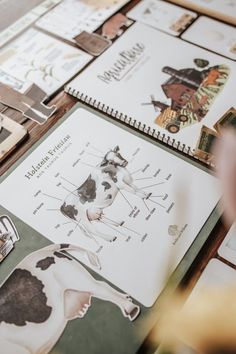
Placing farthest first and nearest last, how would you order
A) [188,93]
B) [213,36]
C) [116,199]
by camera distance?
[213,36] → [188,93] → [116,199]

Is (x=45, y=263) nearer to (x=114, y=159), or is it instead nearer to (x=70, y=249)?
(x=70, y=249)

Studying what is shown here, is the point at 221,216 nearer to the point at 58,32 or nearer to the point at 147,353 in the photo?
the point at 147,353

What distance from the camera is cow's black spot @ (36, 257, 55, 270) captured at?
552 millimetres

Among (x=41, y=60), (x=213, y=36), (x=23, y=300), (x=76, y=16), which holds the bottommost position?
(x=23, y=300)

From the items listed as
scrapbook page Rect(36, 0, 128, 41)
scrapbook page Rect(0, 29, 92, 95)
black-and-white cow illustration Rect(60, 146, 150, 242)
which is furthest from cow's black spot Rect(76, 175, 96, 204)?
scrapbook page Rect(36, 0, 128, 41)

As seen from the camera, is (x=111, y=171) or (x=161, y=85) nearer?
(x=111, y=171)

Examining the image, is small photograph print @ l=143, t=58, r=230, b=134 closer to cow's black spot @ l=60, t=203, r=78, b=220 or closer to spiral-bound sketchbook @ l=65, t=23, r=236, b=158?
spiral-bound sketchbook @ l=65, t=23, r=236, b=158

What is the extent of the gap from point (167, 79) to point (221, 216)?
313 mm

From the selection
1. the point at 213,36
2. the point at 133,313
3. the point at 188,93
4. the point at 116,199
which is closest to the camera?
the point at 133,313

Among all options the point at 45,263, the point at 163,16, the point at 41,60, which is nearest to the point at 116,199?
the point at 45,263

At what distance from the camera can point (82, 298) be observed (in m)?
0.53

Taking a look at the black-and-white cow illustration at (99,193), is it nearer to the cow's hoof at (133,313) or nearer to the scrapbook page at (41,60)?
the cow's hoof at (133,313)

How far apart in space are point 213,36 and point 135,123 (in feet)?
1.01

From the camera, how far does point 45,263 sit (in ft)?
1.82
